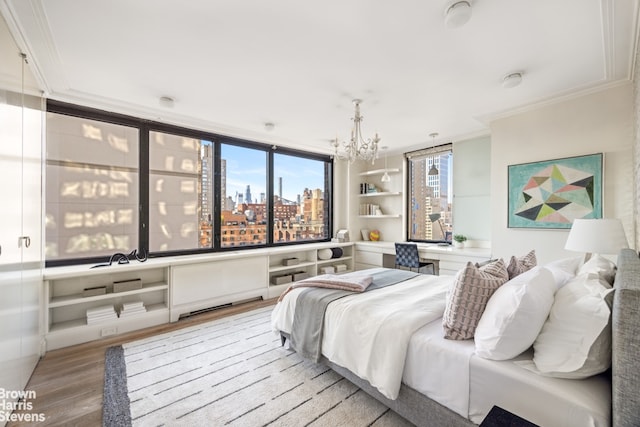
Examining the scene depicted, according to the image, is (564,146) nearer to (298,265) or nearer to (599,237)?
(599,237)

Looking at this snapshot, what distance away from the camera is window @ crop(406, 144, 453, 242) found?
4621 mm

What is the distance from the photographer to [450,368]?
138 centimetres

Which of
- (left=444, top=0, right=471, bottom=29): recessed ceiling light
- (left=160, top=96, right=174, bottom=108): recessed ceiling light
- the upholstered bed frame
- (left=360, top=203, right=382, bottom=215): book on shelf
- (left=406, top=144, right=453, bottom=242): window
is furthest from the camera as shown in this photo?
(left=360, top=203, right=382, bottom=215): book on shelf

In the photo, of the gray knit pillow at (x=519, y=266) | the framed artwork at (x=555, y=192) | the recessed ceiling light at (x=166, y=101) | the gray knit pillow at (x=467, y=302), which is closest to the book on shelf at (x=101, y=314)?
the recessed ceiling light at (x=166, y=101)

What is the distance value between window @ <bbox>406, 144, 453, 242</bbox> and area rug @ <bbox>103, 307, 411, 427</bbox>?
3.40 m

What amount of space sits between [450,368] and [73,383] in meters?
2.66

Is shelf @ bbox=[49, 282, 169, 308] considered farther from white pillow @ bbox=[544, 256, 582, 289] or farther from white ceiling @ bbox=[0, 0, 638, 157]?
white pillow @ bbox=[544, 256, 582, 289]

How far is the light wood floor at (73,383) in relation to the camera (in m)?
1.71

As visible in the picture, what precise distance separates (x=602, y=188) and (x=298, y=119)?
331cm

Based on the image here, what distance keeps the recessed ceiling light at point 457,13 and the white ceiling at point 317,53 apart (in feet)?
0.16

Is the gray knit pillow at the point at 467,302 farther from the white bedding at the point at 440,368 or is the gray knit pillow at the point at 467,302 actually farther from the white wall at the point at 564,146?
the white wall at the point at 564,146

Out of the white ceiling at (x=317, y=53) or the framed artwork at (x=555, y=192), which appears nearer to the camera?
the white ceiling at (x=317, y=53)

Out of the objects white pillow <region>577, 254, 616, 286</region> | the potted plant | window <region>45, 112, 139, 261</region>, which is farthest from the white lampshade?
window <region>45, 112, 139, 261</region>

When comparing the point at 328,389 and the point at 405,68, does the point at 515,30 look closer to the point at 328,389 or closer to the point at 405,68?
the point at 405,68
